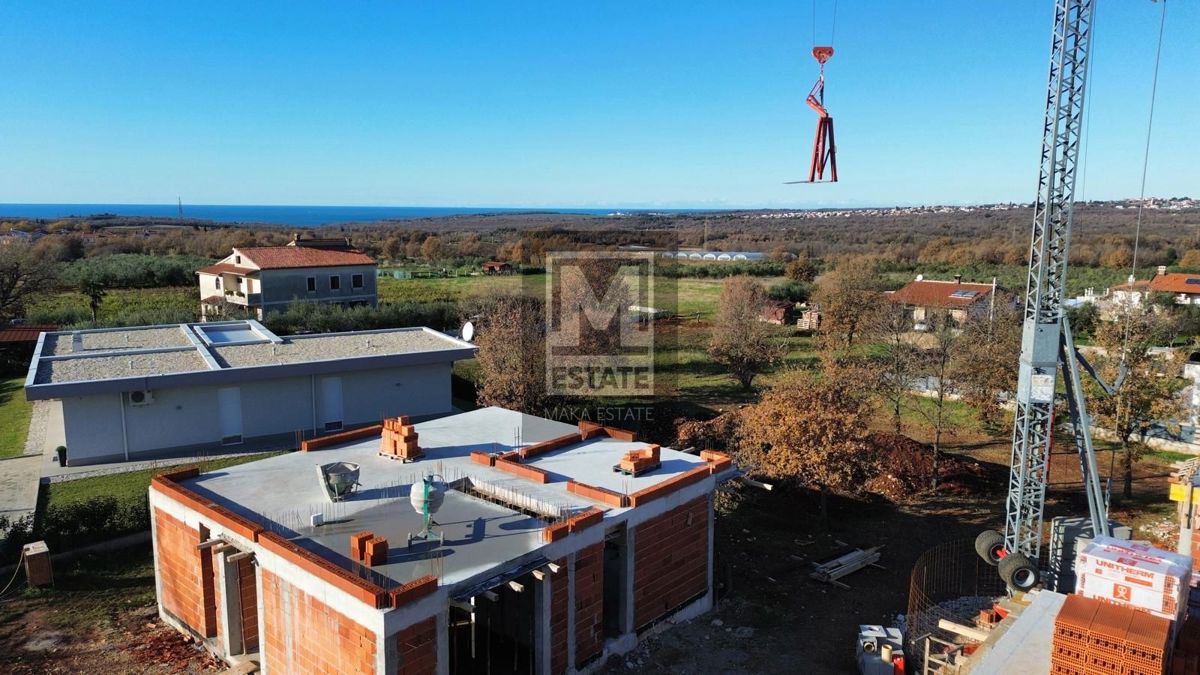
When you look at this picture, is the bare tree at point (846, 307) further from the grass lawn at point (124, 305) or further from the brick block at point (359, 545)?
the grass lawn at point (124, 305)

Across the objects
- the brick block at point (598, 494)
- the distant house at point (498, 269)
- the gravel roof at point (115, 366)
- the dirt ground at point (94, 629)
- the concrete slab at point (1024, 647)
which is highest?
the distant house at point (498, 269)

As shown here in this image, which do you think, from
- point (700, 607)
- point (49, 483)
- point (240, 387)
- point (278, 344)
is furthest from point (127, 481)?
point (700, 607)

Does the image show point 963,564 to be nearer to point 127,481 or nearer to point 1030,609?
point 1030,609

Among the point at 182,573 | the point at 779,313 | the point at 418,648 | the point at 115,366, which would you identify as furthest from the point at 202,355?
the point at 779,313

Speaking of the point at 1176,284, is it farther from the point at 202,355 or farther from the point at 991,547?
the point at 202,355

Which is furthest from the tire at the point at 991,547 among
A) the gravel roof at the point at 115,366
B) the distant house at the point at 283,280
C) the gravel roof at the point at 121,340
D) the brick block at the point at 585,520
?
the distant house at the point at 283,280
